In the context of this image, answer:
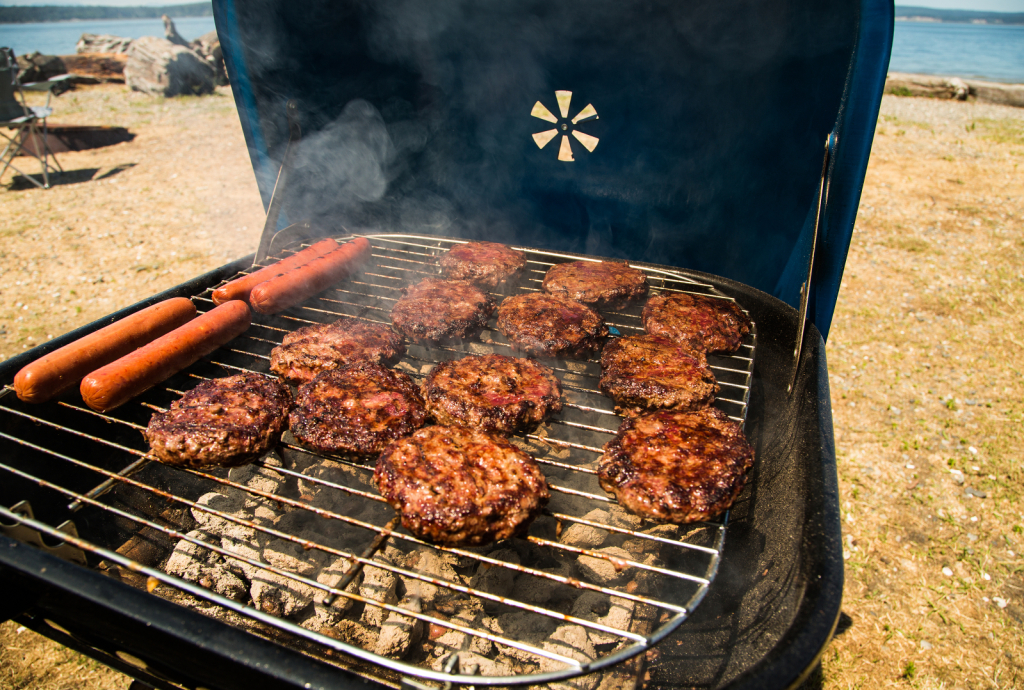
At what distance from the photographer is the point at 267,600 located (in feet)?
8.34

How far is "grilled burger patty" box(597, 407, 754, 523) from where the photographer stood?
2.26m

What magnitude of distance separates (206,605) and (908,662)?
12.9 ft

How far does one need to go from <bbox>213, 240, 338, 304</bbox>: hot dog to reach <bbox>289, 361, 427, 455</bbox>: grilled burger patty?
3.20 ft

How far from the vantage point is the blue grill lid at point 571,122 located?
11.7 ft

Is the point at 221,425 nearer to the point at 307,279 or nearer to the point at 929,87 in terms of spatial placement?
the point at 307,279

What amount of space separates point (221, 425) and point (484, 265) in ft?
7.06

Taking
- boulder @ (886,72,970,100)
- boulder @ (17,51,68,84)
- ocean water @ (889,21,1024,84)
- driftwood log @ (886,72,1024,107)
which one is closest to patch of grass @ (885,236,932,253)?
driftwood log @ (886,72,1024,107)

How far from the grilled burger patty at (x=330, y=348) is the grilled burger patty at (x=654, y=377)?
1339 millimetres

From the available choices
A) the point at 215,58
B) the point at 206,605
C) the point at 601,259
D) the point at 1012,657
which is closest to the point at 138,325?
the point at 206,605

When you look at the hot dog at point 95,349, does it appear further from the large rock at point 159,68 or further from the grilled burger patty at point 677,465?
the large rock at point 159,68

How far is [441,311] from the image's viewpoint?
354cm

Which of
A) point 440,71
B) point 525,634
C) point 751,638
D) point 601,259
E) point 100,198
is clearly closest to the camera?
point 751,638

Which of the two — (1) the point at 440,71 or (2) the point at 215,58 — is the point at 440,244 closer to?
(1) the point at 440,71

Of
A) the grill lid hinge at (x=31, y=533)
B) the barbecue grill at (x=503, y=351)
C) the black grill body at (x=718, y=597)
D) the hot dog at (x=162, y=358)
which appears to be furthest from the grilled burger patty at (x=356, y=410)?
the grill lid hinge at (x=31, y=533)
